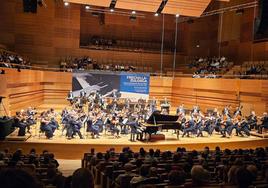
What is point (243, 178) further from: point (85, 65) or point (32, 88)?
point (85, 65)

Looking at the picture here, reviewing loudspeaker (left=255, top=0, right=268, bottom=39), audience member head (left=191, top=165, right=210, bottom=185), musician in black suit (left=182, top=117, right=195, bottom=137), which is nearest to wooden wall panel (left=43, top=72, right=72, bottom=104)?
musician in black suit (left=182, top=117, right=195, bottom=137)

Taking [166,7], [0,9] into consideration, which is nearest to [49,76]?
[0,9]

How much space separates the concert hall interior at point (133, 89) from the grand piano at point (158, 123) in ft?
0.14

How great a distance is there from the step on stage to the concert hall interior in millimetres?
31

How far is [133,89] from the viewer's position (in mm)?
18094

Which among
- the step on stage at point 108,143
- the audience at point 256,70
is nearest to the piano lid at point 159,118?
the step on stage at point 108,143

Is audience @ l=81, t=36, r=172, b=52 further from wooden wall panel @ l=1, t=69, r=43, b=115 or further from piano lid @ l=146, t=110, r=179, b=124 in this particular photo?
piano lid @ l=146, t=110, r=179, b=124

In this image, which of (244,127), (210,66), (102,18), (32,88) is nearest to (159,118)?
(244,127)

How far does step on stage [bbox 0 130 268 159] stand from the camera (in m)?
9.29

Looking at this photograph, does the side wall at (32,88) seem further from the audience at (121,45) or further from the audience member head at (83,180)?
the audience member head at (83,180)

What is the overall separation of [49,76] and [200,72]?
8.89m

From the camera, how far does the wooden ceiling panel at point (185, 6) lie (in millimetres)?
16078

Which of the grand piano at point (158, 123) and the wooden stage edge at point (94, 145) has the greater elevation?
the grand piano at point (158, 123)

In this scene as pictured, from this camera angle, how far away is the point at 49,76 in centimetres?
1862
